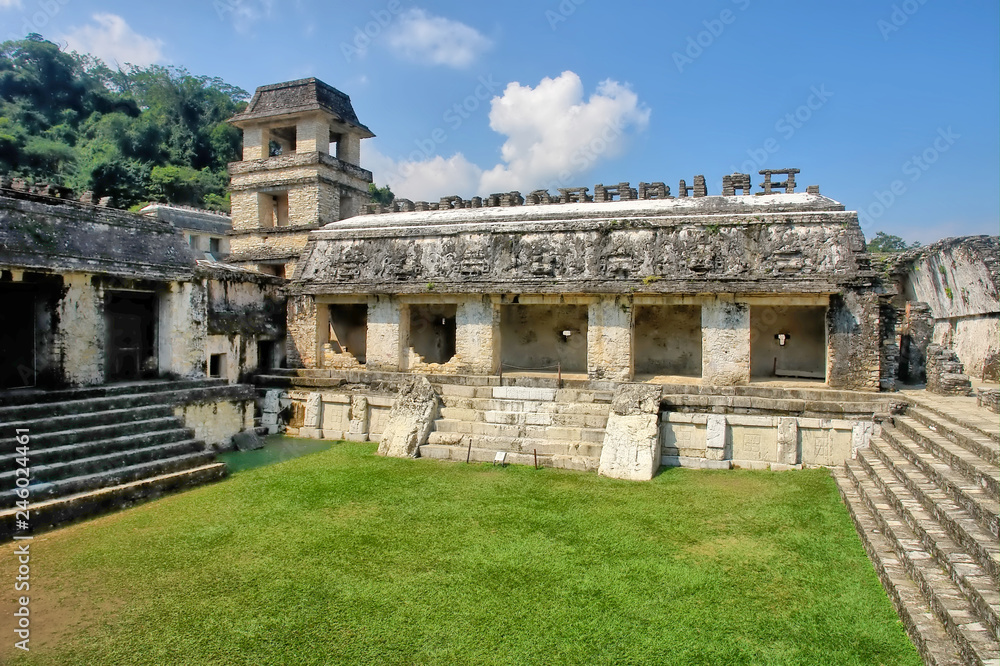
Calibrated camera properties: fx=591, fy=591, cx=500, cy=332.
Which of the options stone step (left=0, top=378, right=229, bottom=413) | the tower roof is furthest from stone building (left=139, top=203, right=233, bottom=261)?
stone step (left=0, top=378, right=229, bottom=413)

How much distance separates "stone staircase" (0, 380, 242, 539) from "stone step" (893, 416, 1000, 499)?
31.0 ft

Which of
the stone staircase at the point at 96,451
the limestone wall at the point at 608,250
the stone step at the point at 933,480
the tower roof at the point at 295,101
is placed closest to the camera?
the stone step at the point at 933,480

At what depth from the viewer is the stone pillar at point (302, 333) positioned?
13.5m

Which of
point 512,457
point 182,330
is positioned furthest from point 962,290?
point 182,330

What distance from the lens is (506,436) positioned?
10.1 metres

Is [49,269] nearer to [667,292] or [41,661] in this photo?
[41,661]

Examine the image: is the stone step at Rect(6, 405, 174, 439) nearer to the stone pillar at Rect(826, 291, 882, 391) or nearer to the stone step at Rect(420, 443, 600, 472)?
the stone step at Rect(420, 443, 600, 472)

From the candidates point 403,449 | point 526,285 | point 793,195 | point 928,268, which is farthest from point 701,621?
point 928,268

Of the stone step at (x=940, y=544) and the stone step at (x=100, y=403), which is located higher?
the stone step at (x=100, y=403)

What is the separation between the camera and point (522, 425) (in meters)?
10.3

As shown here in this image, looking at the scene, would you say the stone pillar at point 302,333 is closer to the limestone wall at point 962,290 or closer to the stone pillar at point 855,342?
the stone pillar at point 855,342

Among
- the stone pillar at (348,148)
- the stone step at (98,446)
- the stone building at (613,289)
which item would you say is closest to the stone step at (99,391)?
the stone step at (98,446)

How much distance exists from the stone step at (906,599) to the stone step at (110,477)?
8.81 metres

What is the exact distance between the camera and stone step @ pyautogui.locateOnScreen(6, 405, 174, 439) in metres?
7.95
